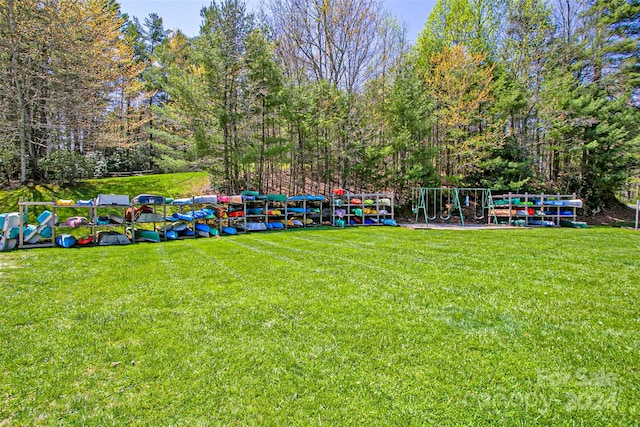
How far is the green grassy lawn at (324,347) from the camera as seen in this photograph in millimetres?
1675

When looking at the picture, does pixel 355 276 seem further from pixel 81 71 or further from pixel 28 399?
pixel 81 71

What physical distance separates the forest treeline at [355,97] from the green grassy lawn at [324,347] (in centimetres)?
864

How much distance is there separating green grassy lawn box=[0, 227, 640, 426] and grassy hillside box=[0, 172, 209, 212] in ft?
27.4

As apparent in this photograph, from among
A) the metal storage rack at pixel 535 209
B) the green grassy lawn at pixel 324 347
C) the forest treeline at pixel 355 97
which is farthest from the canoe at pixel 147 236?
the metal storage rack at pixel 535 209

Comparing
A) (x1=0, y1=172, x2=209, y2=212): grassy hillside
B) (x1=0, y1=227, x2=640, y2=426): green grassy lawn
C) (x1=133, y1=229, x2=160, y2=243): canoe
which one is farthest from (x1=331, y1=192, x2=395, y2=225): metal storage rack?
(x1=0, y1=227, x2=640, y2=426): green grassy lawn

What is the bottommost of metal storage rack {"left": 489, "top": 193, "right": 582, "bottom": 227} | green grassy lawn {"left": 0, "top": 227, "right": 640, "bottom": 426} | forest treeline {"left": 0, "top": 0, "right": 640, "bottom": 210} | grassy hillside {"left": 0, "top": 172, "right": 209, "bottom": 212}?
green grassy lawn {"left": 0, "top": 227, "right": 640, "bottom": 426}

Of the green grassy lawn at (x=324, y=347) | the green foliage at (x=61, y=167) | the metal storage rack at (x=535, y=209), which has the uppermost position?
the green foliage at (x=61, y=167)

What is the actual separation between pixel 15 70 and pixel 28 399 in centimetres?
1372

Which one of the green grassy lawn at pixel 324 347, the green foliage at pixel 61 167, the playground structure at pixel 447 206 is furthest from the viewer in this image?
the playground structure at pixel 447 206

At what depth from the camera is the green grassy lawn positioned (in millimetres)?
1675

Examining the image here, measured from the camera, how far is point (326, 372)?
2.01 metres

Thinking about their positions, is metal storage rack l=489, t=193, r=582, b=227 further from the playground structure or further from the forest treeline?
the forest treeline

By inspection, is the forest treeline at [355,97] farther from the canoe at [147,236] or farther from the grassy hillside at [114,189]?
the canoe at [147,236]

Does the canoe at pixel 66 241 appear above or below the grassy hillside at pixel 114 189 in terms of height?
below
